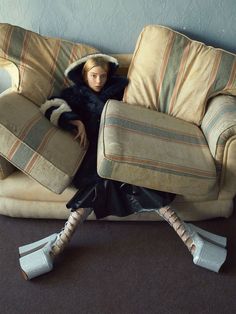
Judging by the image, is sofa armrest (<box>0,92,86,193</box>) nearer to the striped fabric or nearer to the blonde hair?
the blonde hair

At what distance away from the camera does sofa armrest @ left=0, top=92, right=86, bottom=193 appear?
54.4 inches

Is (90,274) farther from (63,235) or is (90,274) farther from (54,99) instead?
(54,99)

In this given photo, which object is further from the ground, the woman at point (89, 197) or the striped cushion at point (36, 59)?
the striped cushion at point (36, 59)

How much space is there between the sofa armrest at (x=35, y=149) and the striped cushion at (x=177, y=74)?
1.84ft

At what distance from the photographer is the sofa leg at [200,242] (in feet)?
4.65

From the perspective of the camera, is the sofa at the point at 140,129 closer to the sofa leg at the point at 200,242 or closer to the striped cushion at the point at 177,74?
the striped cushion at the point at 177,74

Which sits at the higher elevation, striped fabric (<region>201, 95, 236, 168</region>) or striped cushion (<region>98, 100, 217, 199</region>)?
striped fabric (<region>201, 95, 236, 168</region>)

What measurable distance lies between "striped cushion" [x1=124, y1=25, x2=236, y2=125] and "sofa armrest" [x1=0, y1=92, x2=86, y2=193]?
1.84 feet

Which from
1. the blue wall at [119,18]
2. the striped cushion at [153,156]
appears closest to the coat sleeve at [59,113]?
the striped cushion at [153,156]

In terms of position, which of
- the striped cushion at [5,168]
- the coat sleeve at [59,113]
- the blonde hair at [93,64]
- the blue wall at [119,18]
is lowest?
the striped cushion at [5,168]

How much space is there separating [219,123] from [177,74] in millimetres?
436

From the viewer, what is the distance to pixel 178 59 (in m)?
1.83

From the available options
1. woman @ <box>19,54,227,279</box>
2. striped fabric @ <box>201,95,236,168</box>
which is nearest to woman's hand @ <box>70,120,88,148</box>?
woman @ <box>19,54,227,279</box>

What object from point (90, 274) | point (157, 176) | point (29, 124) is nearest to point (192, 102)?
point (157, 176)
